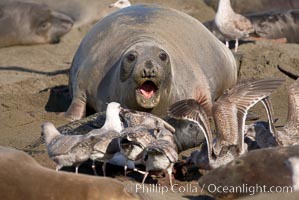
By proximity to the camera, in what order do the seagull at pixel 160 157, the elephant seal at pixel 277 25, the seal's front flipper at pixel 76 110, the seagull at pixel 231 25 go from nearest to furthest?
1. the seagull at pixel 160 157
2. the seal's front flipper at pixel 76 110
3. the seagull at pixel 231 25
4. the elephant seal at pixel 277 25

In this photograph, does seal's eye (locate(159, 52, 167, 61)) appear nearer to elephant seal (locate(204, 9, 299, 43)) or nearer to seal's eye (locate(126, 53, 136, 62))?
seal's eye (locate(126, 53, 136, 62))

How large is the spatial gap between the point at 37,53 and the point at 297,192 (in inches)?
307

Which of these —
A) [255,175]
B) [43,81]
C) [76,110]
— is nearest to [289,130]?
[255,175]

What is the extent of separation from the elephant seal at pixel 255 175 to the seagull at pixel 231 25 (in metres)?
5.59

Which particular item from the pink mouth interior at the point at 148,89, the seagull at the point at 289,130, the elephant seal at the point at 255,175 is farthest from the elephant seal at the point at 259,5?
the elephant seal at the point at 255,175

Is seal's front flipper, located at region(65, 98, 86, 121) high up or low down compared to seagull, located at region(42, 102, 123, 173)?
down

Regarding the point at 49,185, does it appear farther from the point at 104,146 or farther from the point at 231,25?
the point at 231,25

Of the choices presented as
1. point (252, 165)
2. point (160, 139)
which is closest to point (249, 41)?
point (160, 139)

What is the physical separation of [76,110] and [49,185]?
375cm

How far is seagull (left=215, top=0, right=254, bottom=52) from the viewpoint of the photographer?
10625mm

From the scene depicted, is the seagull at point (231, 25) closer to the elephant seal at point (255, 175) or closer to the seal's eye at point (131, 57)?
the seal's eye at point (131, 57)

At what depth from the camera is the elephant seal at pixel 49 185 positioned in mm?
4266

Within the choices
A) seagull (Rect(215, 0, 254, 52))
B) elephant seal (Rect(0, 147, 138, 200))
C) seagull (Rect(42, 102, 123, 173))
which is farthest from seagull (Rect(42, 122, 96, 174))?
seagull (Rect(215, 0, 254, 52))

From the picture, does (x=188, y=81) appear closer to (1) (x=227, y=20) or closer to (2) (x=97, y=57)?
(2) (x=97, y=57)
